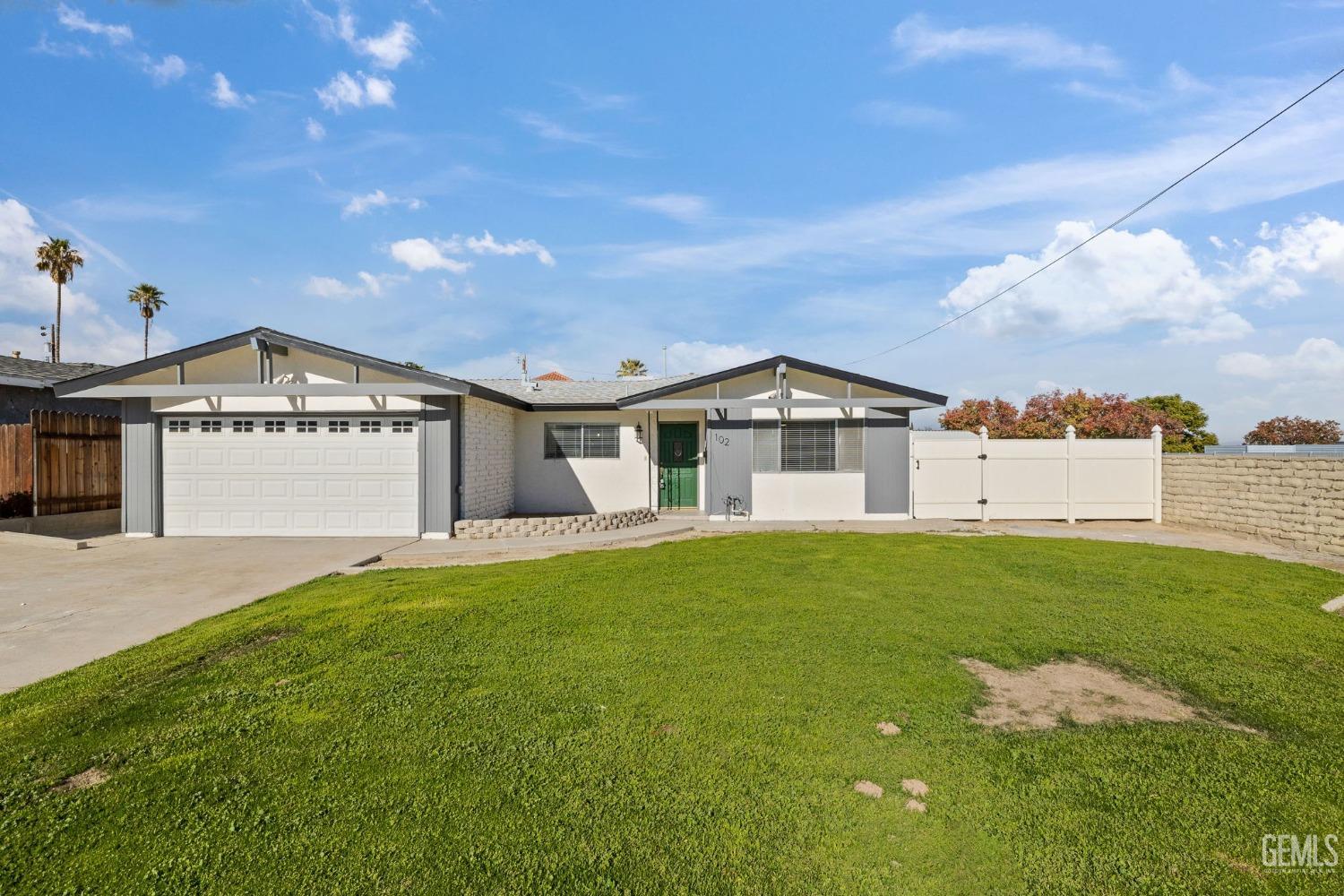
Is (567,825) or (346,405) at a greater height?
(346,405)

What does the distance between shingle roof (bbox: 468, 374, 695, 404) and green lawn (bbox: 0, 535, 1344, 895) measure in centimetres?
927

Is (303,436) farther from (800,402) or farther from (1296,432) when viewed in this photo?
(1296,432)

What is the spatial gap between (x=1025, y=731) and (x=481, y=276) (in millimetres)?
20444

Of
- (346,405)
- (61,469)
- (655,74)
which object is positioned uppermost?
(655,74)

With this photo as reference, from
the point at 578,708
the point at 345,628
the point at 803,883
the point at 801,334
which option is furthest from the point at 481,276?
the point at 803,883

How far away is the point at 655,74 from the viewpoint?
46.0 feet

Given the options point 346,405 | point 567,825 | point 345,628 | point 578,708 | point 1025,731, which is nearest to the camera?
point 567,825

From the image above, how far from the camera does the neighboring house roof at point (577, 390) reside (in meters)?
14.8

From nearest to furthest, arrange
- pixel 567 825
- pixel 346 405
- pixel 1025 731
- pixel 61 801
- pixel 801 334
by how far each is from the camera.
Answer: pixel 567 825 < pixel 61 801 < pixel 1025 731 < pixel 346 405 < pixel 801 334

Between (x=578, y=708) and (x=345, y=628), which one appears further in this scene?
(x=345, y=628)

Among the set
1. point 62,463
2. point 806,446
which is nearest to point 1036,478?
point 806,446

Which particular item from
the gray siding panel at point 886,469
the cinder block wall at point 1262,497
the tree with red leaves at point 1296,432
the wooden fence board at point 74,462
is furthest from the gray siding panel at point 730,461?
the tree with red leaves at point 1296,432

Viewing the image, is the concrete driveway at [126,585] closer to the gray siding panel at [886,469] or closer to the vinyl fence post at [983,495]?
the gray siding panel at [886,469]

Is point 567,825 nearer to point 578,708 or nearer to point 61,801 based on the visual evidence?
point 578,708
